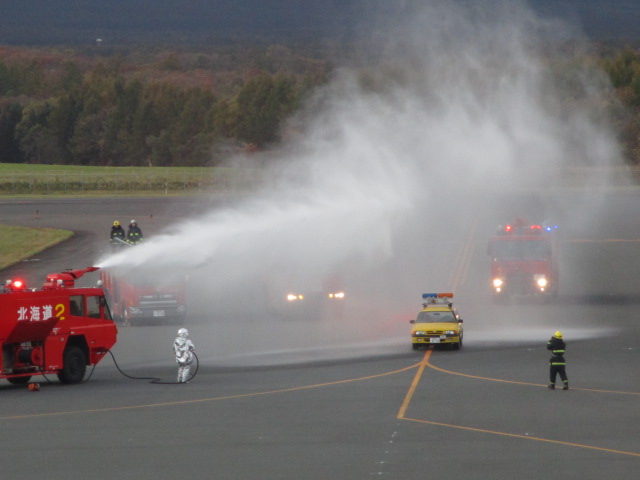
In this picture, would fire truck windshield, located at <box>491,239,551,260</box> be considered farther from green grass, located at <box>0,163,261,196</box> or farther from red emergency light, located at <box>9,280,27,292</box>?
green grass, located at <box>0,163,261,196</box>

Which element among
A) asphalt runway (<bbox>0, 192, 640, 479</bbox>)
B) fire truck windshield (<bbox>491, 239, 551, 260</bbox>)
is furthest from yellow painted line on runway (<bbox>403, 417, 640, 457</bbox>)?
fire truck windshield (<bbox>491, 239, 551, 260</bbox>)

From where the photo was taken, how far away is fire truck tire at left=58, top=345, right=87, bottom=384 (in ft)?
102

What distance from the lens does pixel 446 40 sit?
7675 cm

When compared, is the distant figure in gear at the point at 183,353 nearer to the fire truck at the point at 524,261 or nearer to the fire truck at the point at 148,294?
the fire truck at the point at 148,294

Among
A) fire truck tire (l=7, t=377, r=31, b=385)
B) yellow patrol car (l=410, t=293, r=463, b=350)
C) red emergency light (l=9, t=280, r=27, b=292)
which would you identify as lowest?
fire truck tire (l=7, t=377, r=31, b=385)

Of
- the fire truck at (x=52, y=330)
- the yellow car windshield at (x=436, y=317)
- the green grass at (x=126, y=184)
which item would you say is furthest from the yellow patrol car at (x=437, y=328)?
the green grass at (x=126, y=184)

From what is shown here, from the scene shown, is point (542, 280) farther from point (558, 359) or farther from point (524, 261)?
point (558, 359)

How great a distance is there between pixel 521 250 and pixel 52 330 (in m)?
28.5

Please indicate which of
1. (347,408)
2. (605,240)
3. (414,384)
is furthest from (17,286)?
(605,240)

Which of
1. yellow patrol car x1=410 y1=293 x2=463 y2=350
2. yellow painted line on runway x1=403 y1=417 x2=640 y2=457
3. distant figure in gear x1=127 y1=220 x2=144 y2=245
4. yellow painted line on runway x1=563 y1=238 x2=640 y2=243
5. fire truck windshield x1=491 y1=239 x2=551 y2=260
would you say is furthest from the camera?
yellow painted line on runway x1=563 y1=238 x2=640 y2=243

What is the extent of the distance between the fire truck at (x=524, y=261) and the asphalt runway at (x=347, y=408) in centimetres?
283

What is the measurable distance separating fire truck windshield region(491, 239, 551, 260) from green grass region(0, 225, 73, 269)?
29.4 m

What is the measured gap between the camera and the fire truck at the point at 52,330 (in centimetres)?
2948

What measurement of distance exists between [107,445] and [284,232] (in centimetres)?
4014
